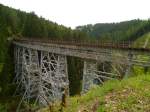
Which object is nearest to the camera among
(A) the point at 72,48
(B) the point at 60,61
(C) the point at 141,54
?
(C) the point at 141,54

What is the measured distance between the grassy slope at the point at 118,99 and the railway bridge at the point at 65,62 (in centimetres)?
101

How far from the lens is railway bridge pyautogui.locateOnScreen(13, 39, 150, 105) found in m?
27.5

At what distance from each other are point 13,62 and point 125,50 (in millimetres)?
37528

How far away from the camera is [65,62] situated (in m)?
39.0

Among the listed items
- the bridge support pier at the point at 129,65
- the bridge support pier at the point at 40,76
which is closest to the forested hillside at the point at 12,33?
Answer: the bridge support pier at the point at 40,76

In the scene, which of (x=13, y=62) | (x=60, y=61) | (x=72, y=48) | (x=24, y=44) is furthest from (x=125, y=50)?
(x=13, y=62)

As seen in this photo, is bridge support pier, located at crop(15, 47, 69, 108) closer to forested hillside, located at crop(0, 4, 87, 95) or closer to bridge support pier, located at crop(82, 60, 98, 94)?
forested hillside, located at crop(0, 4, 87, 95)

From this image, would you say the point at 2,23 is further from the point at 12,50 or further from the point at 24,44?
the point at 24,44

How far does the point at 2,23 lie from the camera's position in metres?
64.9

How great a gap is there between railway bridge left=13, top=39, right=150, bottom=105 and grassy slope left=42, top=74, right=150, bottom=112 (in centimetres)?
101

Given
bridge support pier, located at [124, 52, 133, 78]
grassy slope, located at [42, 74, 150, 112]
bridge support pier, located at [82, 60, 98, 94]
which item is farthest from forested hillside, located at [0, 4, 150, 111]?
grassy slope, located at [42, 74, 150, 112]

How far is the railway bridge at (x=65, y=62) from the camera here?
Answer: 27453mm

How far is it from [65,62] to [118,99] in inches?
1086

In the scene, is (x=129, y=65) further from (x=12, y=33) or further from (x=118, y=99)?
(x=12, y=33)
